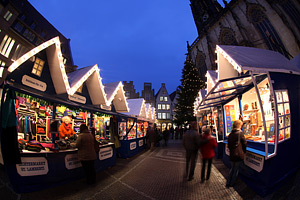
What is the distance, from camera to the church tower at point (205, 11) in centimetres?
3302

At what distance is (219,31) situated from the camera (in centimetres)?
2917

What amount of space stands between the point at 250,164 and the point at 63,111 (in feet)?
21.3

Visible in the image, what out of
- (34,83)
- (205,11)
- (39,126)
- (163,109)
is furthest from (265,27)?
(163,109)

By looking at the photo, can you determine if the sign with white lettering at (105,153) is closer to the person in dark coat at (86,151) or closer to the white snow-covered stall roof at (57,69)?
the person in dark coat at (86,151)

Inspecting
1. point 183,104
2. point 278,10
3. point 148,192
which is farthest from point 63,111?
point 278,10

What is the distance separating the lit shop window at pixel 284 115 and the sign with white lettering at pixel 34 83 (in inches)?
244

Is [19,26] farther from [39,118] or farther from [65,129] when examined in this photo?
[65,129]

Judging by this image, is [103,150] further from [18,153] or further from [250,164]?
[250,164]

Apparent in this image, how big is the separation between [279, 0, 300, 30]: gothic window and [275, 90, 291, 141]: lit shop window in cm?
1897

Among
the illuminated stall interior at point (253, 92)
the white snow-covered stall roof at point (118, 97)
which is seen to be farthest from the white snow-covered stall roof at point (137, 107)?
the illuminated stall interior at point (253, 92)

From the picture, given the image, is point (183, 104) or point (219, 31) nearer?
point (183, 104)

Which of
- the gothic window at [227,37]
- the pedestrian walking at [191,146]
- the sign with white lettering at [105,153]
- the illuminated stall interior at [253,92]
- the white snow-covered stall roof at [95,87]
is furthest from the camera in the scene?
the gothic window at [227,37]

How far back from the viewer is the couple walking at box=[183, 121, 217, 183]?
1446 millimetres

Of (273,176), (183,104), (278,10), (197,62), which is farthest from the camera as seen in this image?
(197,62)
